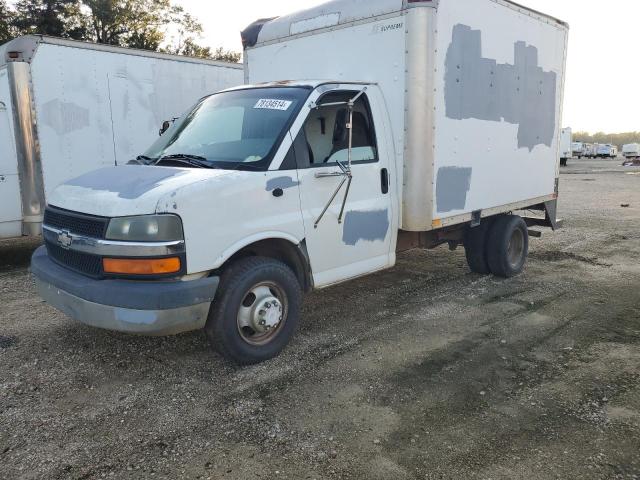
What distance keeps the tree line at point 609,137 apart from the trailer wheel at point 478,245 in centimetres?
13612

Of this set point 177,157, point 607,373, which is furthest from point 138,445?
point 607,373

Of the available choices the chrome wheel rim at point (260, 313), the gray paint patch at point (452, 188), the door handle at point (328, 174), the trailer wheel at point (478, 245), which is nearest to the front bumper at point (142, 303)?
the chrome wheel rim at point (260, 313)

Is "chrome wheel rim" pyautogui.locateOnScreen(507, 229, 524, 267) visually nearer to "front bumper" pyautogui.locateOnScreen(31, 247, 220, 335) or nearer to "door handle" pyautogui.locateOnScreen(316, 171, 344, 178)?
"door handle" pyautogui.locateOnScreen(316, 171, 344, 178)

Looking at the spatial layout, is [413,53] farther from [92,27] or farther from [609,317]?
[92,27]

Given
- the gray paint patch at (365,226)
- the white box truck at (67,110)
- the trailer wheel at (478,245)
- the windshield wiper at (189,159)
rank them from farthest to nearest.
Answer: the white box truck at (67,110)
the trailer wheel at (478,245)
the gray paint patch at (365,226)
the windshield wiper at (189,159)

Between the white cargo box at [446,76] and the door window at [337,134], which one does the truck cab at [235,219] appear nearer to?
the door window at [337,134]

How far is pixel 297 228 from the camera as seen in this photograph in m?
4.29

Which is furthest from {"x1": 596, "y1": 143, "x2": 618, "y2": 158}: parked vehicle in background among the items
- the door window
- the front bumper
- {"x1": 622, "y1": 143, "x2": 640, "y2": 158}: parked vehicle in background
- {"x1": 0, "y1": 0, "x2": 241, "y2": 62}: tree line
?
Result: the front bumper

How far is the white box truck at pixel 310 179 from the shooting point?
11.9 feet

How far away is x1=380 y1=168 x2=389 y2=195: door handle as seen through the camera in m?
5.00

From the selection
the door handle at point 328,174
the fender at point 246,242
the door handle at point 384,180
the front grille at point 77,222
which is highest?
the door handle at point 328,174

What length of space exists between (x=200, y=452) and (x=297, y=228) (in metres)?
1.87

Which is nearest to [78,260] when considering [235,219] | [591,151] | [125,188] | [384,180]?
[125,188]

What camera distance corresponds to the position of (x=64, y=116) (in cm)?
752
